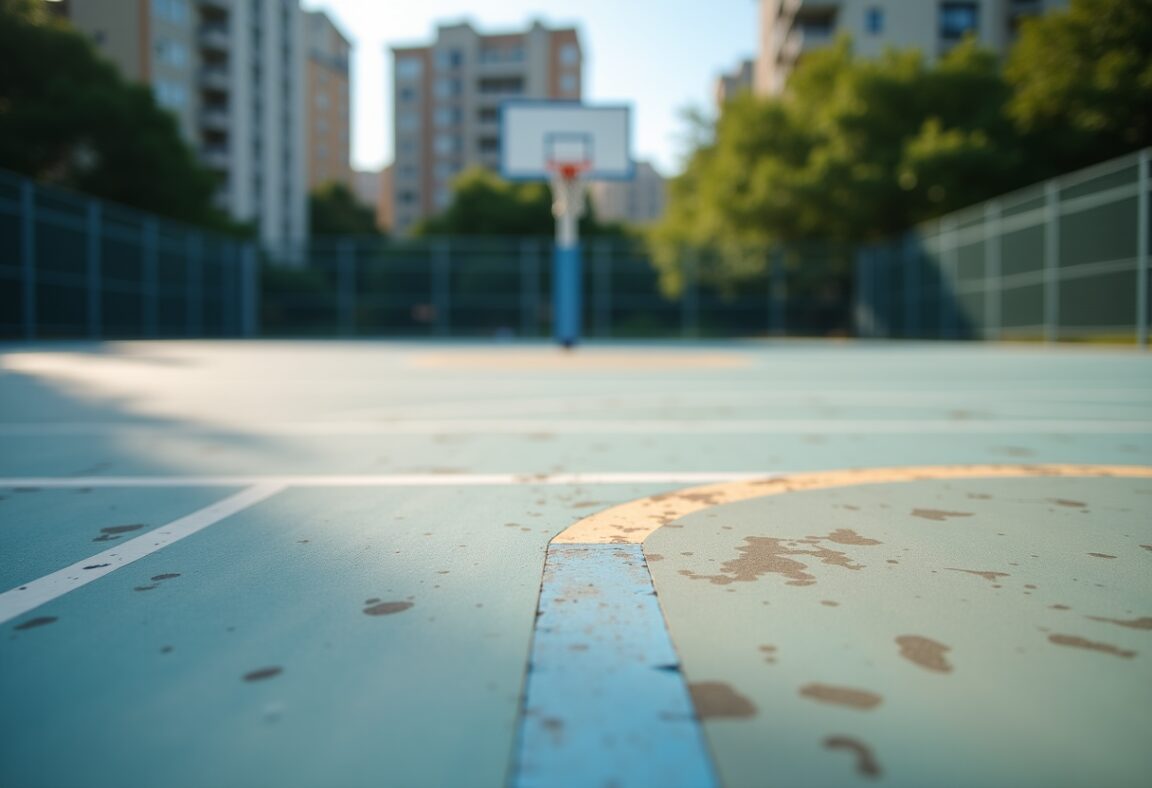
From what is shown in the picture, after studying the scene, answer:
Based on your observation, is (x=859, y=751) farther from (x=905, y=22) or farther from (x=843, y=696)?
(x=905, y=22)

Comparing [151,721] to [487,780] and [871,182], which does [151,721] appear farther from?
[871,182]

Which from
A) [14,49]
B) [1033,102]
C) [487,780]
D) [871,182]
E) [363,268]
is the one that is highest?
[14,49]

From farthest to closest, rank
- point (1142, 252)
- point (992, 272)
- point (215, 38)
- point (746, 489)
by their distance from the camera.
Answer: point (215, 38) → point (992, 272) → point (1142, 252) → point (746, 489)

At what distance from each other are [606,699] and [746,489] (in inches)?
72.4

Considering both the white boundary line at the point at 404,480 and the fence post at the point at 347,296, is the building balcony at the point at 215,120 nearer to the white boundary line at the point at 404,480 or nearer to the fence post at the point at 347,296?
the fence post at the point at 347,296

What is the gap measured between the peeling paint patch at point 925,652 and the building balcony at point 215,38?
59169 millimetres

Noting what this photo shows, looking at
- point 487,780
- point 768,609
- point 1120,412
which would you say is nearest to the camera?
point 487,780

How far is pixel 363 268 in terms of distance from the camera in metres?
27.4

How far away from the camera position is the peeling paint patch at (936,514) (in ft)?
8.18

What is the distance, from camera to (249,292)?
2806 cm

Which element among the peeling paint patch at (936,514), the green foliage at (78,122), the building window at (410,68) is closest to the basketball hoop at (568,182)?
the peeling paint patch at (936,514)

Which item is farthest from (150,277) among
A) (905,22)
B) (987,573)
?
(905,22)

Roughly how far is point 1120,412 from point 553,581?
562cm

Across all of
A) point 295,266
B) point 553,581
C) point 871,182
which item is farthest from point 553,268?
point 553,581
